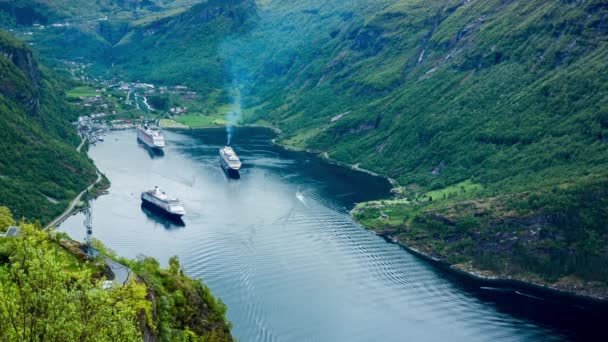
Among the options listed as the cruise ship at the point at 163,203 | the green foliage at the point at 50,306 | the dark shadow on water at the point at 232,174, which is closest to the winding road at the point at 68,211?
the cruise ship at the point at 163,203

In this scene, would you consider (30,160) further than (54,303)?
Yes

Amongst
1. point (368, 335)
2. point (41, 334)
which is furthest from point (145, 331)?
point (368, 335)

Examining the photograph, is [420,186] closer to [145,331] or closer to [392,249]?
[392,249]

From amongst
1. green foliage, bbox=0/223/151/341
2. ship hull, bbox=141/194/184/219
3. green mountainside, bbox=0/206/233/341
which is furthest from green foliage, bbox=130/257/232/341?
ship hull, bbox=141/194/184/219

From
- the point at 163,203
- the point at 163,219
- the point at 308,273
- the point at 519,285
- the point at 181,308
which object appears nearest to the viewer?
the point at 181,308

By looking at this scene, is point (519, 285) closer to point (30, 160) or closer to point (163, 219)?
point (163, 219)

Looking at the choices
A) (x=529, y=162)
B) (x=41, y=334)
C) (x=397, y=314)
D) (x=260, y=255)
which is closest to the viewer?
(x=41, y=334)

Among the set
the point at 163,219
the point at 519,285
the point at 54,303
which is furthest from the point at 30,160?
the point at 54,303
